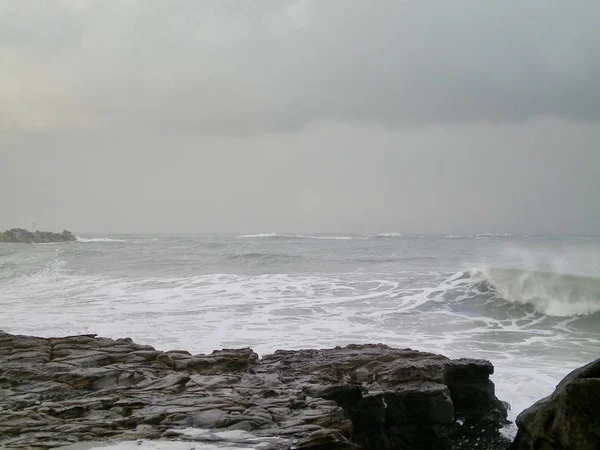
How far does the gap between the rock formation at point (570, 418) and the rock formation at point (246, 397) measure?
6.27 feet

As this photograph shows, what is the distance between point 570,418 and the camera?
4.61 meters

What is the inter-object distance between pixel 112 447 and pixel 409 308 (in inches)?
554

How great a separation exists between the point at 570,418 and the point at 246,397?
385 cm

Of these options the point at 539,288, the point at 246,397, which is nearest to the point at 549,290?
the point at 539,288

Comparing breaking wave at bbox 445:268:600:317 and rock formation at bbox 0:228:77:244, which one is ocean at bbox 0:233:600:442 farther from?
rock formation at bbox 0:228:77:244

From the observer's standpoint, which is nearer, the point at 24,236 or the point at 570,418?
the point at 570,418

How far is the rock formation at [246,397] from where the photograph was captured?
5566 mm

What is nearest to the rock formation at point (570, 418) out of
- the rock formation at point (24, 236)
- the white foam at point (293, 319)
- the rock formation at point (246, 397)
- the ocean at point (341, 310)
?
the rock formation at point (246, 397)

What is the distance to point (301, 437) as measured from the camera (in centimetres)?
536

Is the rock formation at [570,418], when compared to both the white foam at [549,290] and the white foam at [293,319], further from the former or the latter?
the white foam at [549,290]

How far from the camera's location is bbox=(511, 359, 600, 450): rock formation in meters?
4.45

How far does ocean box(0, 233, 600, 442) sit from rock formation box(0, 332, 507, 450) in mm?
1777

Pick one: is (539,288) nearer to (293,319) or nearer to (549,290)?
(549,290)

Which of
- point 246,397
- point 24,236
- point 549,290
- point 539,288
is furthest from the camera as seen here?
point 24,236
